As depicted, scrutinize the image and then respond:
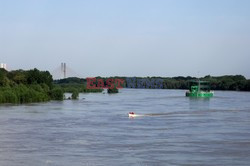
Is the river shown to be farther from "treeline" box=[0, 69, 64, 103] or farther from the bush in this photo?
the bush

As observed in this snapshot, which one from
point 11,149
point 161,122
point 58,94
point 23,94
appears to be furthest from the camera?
point 58,94

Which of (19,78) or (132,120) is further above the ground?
(19,78)

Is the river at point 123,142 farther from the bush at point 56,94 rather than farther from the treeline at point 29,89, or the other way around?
the bush at point 56,94

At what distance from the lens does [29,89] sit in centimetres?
5466

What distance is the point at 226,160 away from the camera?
17562 mm

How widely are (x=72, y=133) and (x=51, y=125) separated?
4.55 meters

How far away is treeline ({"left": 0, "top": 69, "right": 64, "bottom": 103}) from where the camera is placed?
4978 centimetres

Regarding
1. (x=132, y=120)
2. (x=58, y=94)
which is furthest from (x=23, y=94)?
(x=132, y=120)

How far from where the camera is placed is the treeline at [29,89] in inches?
1960

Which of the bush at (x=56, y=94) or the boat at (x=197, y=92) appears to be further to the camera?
the boat at (x=197, y=92)

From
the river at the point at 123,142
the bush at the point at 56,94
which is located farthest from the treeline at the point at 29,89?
the river at the point at 123,142

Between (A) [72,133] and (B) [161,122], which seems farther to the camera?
(B) [161,122]

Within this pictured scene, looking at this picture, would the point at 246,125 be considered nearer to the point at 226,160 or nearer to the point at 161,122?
the point at 161,122

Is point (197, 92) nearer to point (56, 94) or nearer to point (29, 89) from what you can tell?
point (56, 94)
